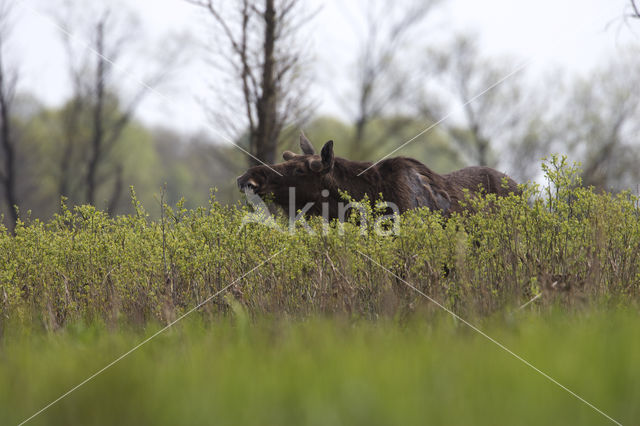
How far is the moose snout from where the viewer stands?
7.05 m

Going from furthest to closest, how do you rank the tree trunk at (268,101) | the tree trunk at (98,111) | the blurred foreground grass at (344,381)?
the tree trunk at (98,111)
the tree trunk at (268,101)
the blurred foreground grass at (344,381)

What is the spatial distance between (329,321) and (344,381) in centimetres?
145

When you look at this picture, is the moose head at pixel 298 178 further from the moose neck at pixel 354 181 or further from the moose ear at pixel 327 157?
the moose neck at pixel 354 181

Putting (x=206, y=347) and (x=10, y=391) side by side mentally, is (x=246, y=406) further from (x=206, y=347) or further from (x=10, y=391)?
(x=10, y=391)

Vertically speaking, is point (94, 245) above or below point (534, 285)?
above

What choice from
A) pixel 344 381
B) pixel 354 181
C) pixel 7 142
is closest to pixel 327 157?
pixel 354 181

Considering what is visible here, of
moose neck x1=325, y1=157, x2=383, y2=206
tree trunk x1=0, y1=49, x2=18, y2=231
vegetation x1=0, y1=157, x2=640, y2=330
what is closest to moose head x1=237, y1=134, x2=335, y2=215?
moose neck x1=325, y1=157, x2=383, y2=206

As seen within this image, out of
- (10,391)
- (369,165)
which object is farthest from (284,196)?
(10,391)

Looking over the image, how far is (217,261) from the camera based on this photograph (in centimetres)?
626

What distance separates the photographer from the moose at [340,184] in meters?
7.34

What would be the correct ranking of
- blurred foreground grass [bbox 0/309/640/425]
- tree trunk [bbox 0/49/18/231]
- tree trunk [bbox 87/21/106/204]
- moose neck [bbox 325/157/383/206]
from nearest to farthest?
blurred foreground grass [bbox 0/309/640/425] < moose neck [bbox 325/157/383/206] < tree trunk [bbox 0/49/18/231] < tree trunk [bbox 87/21/106/204]

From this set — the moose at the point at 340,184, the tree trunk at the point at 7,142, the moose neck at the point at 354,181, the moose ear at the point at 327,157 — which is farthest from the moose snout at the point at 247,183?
the tree trunk at the point at 7,142

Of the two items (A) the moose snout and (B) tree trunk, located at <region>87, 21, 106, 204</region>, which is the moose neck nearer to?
(A) the moose snout

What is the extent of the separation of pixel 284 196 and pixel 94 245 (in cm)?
239
